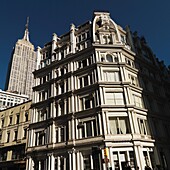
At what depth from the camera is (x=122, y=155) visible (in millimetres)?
22812

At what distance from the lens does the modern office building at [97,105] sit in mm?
23656

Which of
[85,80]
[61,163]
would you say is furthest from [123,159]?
[85,80]

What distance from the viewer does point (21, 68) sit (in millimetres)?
143750

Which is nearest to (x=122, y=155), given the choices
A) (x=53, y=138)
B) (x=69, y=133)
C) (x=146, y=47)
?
(x=69, y=133)

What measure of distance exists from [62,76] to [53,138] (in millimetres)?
10862

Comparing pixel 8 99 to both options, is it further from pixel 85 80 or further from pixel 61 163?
pixel 61 163

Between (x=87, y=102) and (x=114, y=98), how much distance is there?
4.25 meters

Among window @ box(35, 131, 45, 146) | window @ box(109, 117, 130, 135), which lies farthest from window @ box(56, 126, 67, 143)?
window @ box(109, 117, 130, 135)

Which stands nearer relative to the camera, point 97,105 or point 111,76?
point 97,105

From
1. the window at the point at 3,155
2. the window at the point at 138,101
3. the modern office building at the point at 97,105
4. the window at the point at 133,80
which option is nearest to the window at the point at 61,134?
the modern office building at the point at 97,105

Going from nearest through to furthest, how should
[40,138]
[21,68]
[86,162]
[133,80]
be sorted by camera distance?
[86,162] → [40,138] → [133,80] → [21,68]

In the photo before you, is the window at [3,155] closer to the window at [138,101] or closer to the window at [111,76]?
the window at [111,76]

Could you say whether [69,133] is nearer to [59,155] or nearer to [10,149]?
[59,155]

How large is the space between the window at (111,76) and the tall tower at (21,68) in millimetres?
116878
